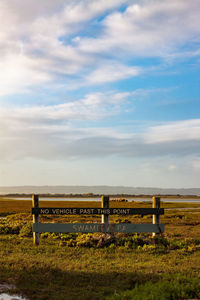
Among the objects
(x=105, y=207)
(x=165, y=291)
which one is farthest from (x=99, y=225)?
(x=165, y=291)

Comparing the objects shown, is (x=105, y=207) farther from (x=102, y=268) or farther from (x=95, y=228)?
(x=102, y=268)

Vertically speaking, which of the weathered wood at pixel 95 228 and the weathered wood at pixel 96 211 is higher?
the weathered wood at pixel 96 211

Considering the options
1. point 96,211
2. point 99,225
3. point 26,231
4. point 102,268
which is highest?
point 96,211

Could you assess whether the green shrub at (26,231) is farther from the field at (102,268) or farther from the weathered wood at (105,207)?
the weathered wood at (105,207)

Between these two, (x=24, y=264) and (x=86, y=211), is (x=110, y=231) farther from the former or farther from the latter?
(x=24, y=264)

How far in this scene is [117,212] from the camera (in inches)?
651

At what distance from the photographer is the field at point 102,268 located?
352 inches

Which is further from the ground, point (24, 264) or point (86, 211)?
point (86, 211)

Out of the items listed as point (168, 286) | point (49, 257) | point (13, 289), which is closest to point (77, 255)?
point (49, 257)

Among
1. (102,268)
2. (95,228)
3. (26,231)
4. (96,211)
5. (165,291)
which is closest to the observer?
(165,291)

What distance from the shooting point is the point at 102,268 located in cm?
1155

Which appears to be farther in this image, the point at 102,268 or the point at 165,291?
the point at 102,268

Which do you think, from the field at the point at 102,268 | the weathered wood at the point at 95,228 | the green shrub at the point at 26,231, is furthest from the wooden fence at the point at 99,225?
the green shrub at the point at 26,231

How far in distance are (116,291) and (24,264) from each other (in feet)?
13.3
